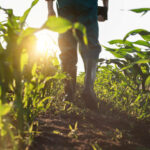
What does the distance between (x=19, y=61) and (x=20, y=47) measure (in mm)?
55

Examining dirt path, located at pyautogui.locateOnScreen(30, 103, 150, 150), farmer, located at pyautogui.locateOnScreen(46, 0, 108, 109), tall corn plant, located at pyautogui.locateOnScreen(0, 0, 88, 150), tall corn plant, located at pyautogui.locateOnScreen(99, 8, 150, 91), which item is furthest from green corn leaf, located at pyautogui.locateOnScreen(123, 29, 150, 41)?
tall corn plant, located at pyautogui.locateOnScreen(0, 0, 88, 150)

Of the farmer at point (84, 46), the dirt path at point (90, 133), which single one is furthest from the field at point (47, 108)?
the farmer at point (84, 46)

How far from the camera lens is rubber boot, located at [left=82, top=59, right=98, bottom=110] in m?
1.74

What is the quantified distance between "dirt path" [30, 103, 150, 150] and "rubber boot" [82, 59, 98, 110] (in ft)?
0.33

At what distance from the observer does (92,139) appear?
1046mm

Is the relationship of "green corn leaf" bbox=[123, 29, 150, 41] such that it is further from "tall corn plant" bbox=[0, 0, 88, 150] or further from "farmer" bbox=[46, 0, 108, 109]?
"tall corn plant" bbox=[0, 0, 88, 150]

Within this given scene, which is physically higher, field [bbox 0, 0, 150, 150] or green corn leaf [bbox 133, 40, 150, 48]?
green corn leaf [bbox 133, 40, 150, 48]

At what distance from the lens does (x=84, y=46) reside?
1.87 m

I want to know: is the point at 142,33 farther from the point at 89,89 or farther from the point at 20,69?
the point at 20,69

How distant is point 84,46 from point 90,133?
939 mm

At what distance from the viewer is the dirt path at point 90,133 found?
3.08ft

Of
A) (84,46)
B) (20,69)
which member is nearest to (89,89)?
(84,46)

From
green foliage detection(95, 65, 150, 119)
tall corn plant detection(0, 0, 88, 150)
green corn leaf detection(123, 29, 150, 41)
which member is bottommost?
green foliage detection(95, 65, 150, 119)

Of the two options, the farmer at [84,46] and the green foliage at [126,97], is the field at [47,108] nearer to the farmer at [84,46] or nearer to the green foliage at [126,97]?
the green foliage at [126,97]
